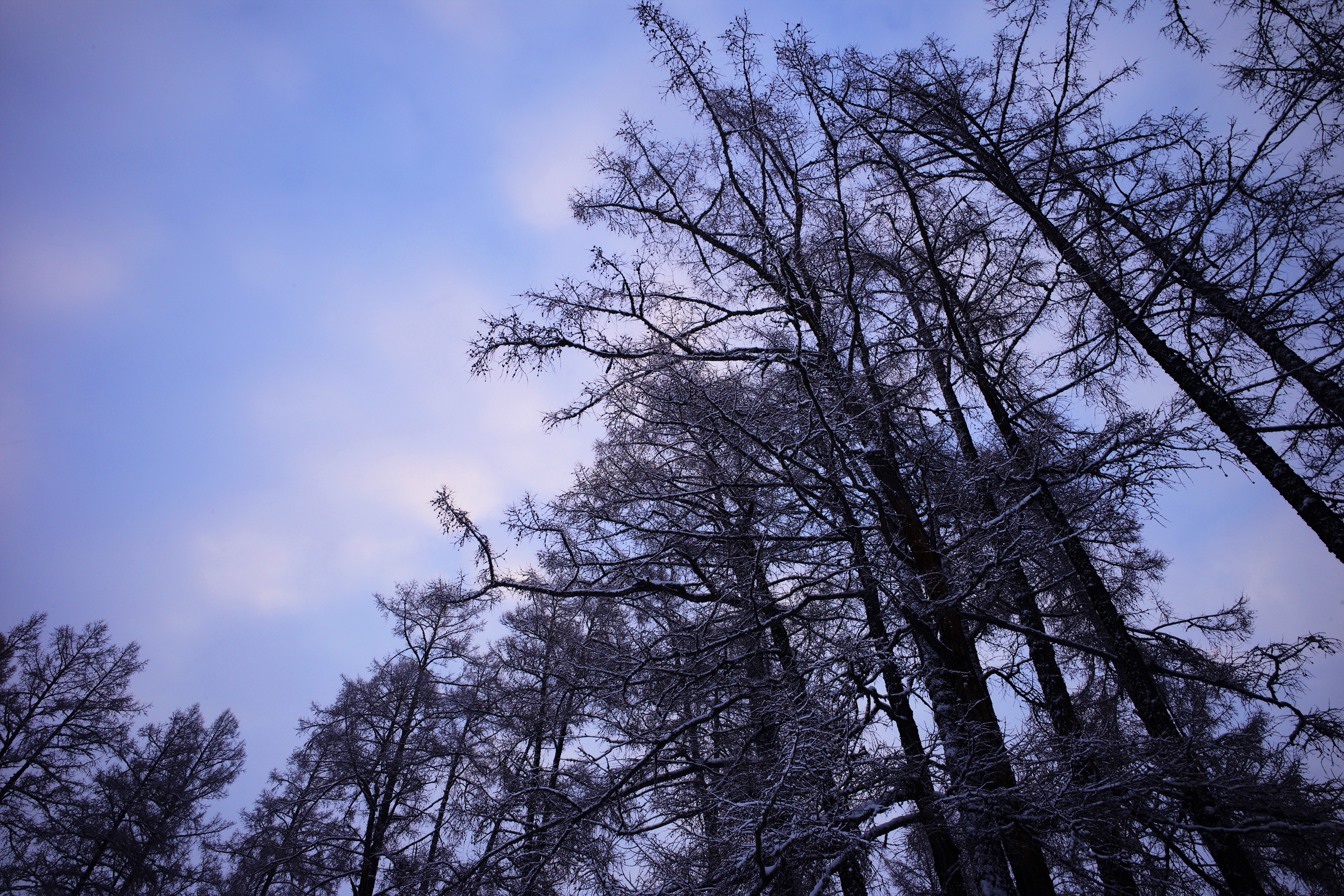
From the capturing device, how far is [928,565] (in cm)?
452

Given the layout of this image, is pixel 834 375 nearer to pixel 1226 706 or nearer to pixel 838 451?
pixel 838 451

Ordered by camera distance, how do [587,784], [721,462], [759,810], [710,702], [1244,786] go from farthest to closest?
[721,462] → [710,702] → [587,784] → [1244,786] → [759,810]

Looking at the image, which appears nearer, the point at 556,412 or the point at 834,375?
the point at 834,375

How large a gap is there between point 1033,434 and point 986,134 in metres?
4.64

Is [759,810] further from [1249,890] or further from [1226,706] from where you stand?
[1226,706]

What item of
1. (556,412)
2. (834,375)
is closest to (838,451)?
(834,375)

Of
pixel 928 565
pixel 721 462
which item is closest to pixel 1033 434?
pixel 928 565

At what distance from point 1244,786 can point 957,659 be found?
76.3 inches

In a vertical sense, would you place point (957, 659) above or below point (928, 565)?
below

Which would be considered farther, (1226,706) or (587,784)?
(1226,706)

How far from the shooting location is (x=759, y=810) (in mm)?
2869

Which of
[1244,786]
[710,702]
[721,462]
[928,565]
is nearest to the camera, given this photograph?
[1244,786]

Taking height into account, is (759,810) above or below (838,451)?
below

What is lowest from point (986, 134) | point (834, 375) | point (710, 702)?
point (710, 702)
